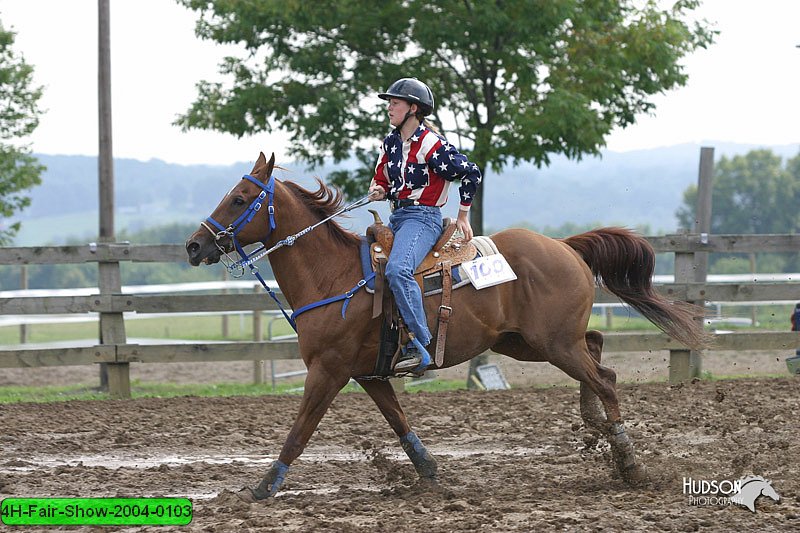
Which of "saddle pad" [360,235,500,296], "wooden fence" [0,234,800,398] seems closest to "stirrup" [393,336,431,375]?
"saddle pad" [360,235,500,296]

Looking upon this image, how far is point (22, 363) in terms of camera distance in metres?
10.2

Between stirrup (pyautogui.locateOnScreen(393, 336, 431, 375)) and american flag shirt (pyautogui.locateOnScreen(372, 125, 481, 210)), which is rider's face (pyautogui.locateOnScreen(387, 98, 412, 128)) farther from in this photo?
stirrup (pyautogui.locateOnScreen(393, 336, 431, 375))

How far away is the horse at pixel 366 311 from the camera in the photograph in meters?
5.93

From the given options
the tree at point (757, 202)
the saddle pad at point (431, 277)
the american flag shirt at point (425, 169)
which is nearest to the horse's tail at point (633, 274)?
the saddle pad at point (431, 277)

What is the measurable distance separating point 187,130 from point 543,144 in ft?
16.8

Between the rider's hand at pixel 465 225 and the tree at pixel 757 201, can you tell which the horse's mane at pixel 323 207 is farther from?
the tree at pixel 757 201

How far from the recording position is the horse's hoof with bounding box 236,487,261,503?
566 cm

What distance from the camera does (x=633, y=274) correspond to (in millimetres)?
7074

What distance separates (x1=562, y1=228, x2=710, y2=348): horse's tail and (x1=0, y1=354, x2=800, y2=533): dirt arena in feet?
2.90

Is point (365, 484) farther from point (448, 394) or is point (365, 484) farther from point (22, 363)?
point (22, 363)

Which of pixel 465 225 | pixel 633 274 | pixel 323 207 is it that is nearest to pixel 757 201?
pixel 633 274

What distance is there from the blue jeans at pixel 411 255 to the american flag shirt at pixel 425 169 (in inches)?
4.4

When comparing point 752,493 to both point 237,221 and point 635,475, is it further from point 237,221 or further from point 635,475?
point 237,221

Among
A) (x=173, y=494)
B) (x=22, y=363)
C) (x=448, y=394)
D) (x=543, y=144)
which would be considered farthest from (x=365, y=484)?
(x=543, y=144)
